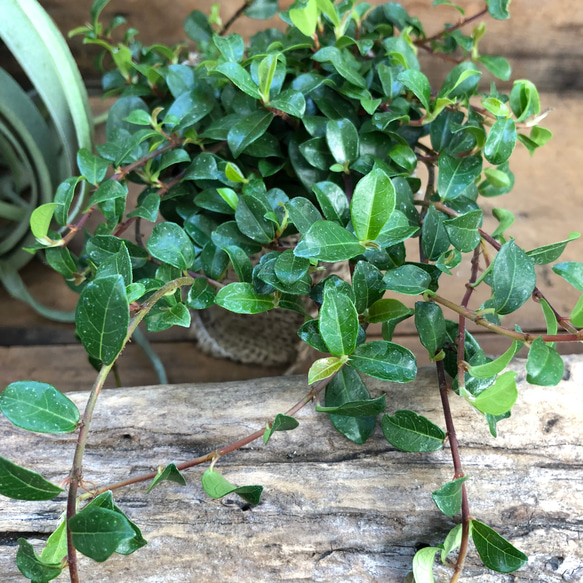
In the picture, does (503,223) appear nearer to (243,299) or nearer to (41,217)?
(243,299)

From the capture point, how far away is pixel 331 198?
43 cm

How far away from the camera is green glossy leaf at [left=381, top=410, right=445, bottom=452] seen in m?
0.41

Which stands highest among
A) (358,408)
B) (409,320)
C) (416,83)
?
(416,83)

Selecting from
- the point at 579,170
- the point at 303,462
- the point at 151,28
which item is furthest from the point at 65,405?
the point at 579,170

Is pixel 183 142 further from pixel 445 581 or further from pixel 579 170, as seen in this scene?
pixel 579 170

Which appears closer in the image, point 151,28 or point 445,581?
point 445,581

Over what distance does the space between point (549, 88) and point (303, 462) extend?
90cm

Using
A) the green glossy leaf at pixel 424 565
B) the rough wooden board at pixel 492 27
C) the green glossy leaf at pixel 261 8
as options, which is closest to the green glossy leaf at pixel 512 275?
the green glossy leaf at pixel 424 565

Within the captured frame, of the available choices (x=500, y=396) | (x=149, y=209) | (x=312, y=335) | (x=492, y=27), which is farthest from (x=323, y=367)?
(x=492, y=27)

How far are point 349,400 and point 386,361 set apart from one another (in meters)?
0.08

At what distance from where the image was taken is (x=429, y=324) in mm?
420

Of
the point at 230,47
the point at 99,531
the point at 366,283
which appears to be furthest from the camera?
the point at 230,47

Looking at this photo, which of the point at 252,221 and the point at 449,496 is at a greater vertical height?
the point at 252,221

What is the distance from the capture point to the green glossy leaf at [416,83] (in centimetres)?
44
